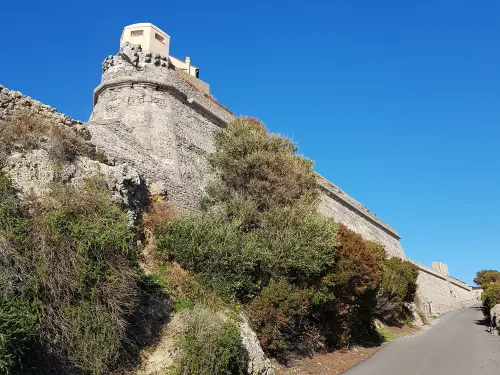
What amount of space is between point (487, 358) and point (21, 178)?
537 inches

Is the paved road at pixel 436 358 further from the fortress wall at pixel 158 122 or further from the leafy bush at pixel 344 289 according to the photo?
the fortress wall at pixel 158 122

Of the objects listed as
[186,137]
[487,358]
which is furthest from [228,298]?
[186,137]

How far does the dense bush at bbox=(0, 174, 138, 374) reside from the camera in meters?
5.77

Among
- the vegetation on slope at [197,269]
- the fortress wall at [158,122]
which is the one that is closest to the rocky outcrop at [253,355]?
the vegetation on slope at [197,269]

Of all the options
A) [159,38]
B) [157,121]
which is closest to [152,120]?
[157,121]

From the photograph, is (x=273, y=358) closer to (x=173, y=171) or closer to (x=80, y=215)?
(x=80, y=215)

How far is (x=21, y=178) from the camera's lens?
7.57m

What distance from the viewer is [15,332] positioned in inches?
201

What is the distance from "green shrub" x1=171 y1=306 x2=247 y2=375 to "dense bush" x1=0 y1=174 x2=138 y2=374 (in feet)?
3.86

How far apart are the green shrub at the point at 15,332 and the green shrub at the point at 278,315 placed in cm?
561

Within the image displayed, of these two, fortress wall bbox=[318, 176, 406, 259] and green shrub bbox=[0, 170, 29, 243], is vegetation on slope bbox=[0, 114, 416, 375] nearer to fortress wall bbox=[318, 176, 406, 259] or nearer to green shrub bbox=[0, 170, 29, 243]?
green shrub bbox=[0, 170, 29, 243]

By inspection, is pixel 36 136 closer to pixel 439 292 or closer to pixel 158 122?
pixel 158 122

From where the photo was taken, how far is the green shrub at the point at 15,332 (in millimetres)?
4938

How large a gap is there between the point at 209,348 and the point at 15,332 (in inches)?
130
